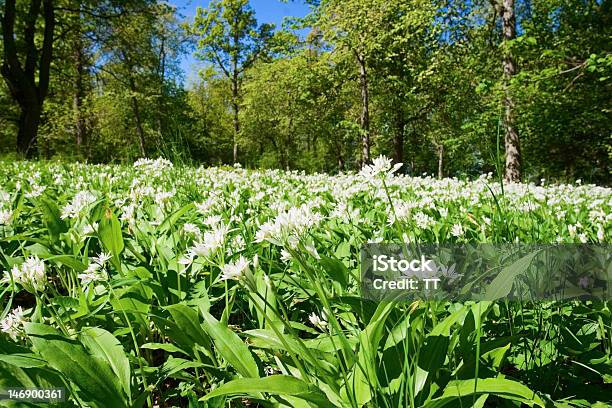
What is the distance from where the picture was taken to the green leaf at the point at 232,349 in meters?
1.20

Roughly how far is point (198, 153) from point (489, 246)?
41273mm

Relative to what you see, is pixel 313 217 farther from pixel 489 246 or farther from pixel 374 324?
pixel 489 246

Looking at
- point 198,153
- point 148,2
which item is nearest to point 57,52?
point 148,2

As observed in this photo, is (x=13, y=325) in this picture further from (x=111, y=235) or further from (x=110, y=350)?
(x=111, y=235)

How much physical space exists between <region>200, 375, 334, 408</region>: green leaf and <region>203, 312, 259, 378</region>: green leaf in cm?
23

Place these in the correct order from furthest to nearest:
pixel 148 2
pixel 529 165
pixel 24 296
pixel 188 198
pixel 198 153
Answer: pixel 198 153 → pixel 529 165 → pixel 148 2 → pixel 188 198 → pixel 24 296

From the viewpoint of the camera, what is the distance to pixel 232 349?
1.24m

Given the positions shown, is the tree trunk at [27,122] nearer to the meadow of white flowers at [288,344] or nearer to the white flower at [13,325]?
the meadow of white flowers at [288,344]

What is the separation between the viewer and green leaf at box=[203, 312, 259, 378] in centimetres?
120

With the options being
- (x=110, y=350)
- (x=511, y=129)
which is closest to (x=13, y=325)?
(x=110, y=350)

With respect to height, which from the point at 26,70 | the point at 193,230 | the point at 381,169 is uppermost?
the point at 26,70

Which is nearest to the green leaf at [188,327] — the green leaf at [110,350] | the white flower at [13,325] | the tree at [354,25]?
the green leaf at [110,350]

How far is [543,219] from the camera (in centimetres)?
339

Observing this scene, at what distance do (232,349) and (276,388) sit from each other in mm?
324
